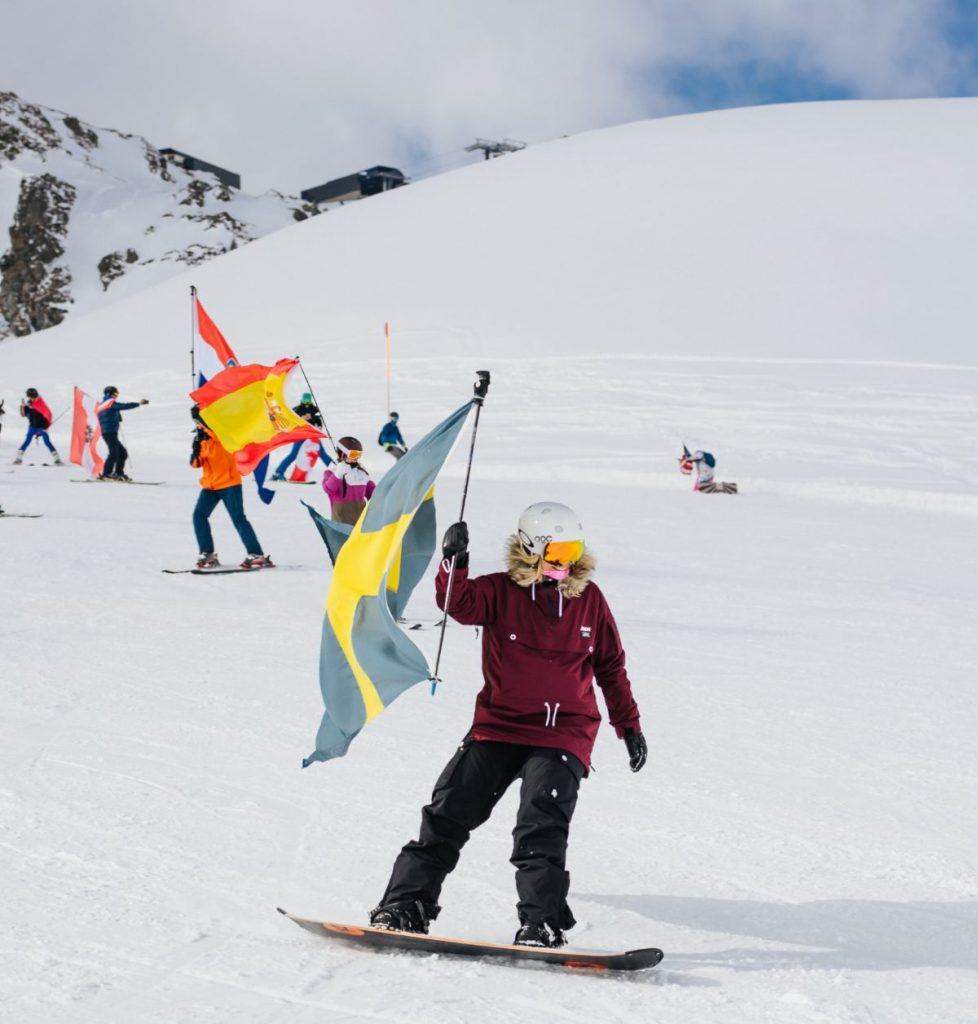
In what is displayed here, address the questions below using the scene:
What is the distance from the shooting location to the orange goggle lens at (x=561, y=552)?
3.78 metres

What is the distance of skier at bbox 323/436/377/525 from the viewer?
384 inches

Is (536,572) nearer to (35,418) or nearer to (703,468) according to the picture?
(703,468)

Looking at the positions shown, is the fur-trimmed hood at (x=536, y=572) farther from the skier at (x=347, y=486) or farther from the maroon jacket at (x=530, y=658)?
the skier at (x=347, y=486)

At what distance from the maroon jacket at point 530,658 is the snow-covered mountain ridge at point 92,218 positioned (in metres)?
103

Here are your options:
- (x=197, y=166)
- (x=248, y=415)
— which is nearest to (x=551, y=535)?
(x=248, y=415)

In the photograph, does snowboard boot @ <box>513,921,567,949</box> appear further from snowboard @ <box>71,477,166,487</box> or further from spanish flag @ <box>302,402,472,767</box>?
snowboard @ <box>71,477,166,487</box>

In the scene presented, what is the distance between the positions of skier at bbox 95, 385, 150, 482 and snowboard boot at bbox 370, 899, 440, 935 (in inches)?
591

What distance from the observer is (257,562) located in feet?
36.9

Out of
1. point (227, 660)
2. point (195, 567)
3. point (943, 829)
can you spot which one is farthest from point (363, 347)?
point (943, 829)

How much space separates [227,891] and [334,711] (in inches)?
27.3

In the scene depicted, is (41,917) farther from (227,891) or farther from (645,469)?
(645,469)

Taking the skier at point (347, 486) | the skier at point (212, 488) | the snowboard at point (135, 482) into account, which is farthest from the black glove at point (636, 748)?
the snowboard at point (135, 482)

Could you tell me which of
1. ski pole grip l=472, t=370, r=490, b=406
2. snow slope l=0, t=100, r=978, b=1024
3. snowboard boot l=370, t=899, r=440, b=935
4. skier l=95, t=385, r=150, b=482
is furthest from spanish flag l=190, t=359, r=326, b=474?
skier l=95, t=385, r=150, b=482

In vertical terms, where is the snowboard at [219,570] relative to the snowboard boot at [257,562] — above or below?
below
